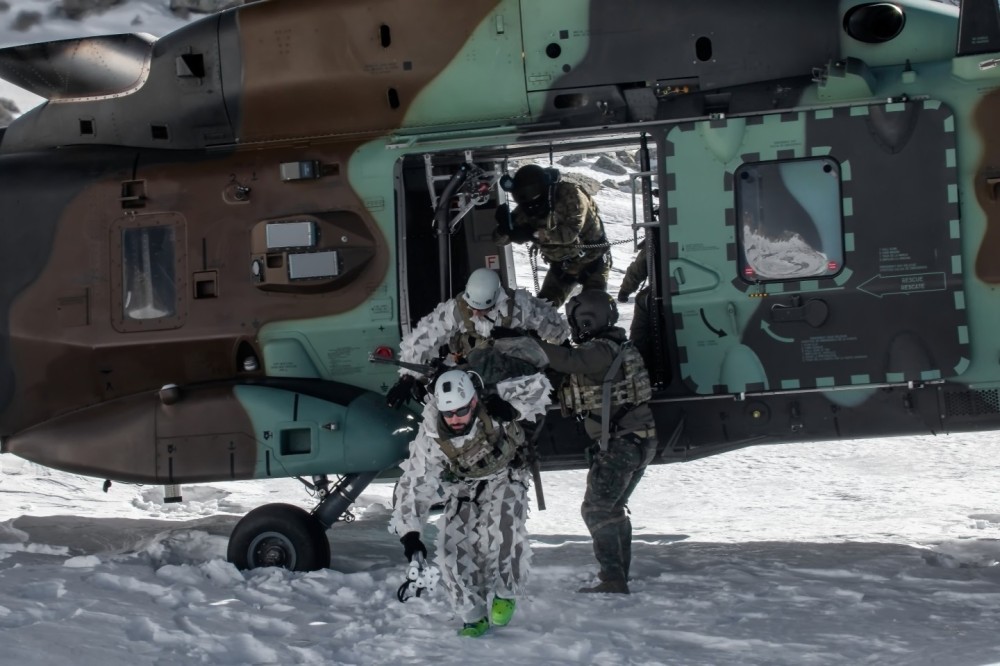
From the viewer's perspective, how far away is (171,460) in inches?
265

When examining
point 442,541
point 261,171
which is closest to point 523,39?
point 261,171

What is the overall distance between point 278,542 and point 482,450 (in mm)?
1711

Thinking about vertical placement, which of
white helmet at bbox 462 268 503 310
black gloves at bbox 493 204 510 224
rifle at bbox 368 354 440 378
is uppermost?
black gloves at bbox 493 204 510 224

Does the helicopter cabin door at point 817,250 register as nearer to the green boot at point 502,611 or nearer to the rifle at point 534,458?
the rifle at point 534,458

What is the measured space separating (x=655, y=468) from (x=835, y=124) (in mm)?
4759

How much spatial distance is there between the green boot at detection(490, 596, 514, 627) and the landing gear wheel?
53.9 inches

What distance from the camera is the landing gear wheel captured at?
6.61 meters

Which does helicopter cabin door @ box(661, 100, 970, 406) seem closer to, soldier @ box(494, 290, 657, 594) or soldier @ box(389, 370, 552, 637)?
soldier @ box(494, 290, 657, 594)

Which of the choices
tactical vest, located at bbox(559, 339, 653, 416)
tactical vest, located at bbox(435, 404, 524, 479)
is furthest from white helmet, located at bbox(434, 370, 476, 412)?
tactical vest, located at bbox(559, 339, 653, 416)

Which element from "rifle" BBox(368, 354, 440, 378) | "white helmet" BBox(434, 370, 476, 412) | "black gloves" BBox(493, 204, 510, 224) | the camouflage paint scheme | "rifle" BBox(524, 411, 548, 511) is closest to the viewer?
"white helmet" BBox(434, 370, 476, 412)

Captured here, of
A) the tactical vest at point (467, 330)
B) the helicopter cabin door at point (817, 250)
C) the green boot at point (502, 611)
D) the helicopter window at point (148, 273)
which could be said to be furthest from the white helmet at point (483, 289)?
the helicopter window at point (148, 273)

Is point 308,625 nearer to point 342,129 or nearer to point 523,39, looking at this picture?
point 342,129

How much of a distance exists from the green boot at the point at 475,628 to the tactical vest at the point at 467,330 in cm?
148

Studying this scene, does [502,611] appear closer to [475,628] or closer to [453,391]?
[475,628]
